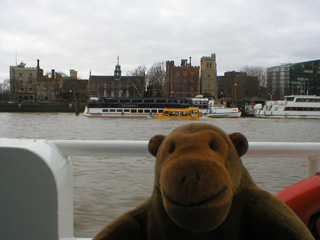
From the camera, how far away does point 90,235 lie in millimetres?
3020

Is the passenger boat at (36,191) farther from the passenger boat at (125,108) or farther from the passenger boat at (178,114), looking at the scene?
the passenger boat at (125,108)

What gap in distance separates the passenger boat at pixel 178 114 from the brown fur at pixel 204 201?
41.9 metres

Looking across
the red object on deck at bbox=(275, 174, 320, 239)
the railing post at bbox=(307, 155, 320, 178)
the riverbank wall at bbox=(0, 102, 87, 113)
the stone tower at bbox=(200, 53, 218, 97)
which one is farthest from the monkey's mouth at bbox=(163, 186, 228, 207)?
the stone tower at bbox=(200, 53, 218, 97)

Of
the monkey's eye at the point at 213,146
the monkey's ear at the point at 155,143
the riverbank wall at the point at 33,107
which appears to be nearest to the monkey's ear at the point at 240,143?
the monkey's eye at the point at 213,146

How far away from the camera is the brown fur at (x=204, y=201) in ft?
3.15

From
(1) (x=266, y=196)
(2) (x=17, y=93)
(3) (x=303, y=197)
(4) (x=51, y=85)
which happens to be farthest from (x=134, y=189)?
(2) (x=17, y=93)

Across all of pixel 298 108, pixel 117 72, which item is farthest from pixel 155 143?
pixel 117 72

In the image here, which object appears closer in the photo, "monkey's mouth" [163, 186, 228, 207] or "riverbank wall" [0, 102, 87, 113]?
"monkey's mouth" [163, 186, 228, 207]

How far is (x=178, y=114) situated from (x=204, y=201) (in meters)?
43.1

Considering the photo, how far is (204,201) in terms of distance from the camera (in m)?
0.95

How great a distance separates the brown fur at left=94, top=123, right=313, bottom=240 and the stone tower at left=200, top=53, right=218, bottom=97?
96.0m

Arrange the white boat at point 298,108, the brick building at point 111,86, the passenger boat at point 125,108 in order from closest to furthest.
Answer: the white boat at point 298,108
the passenger boat at point 125,108
the brick building at point 111,86

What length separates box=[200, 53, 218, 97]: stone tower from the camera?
317 ft

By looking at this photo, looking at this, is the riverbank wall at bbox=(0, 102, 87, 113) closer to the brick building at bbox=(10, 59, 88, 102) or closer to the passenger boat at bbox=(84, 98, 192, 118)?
the brick building at bbox=(10, 59, 88, 102)
